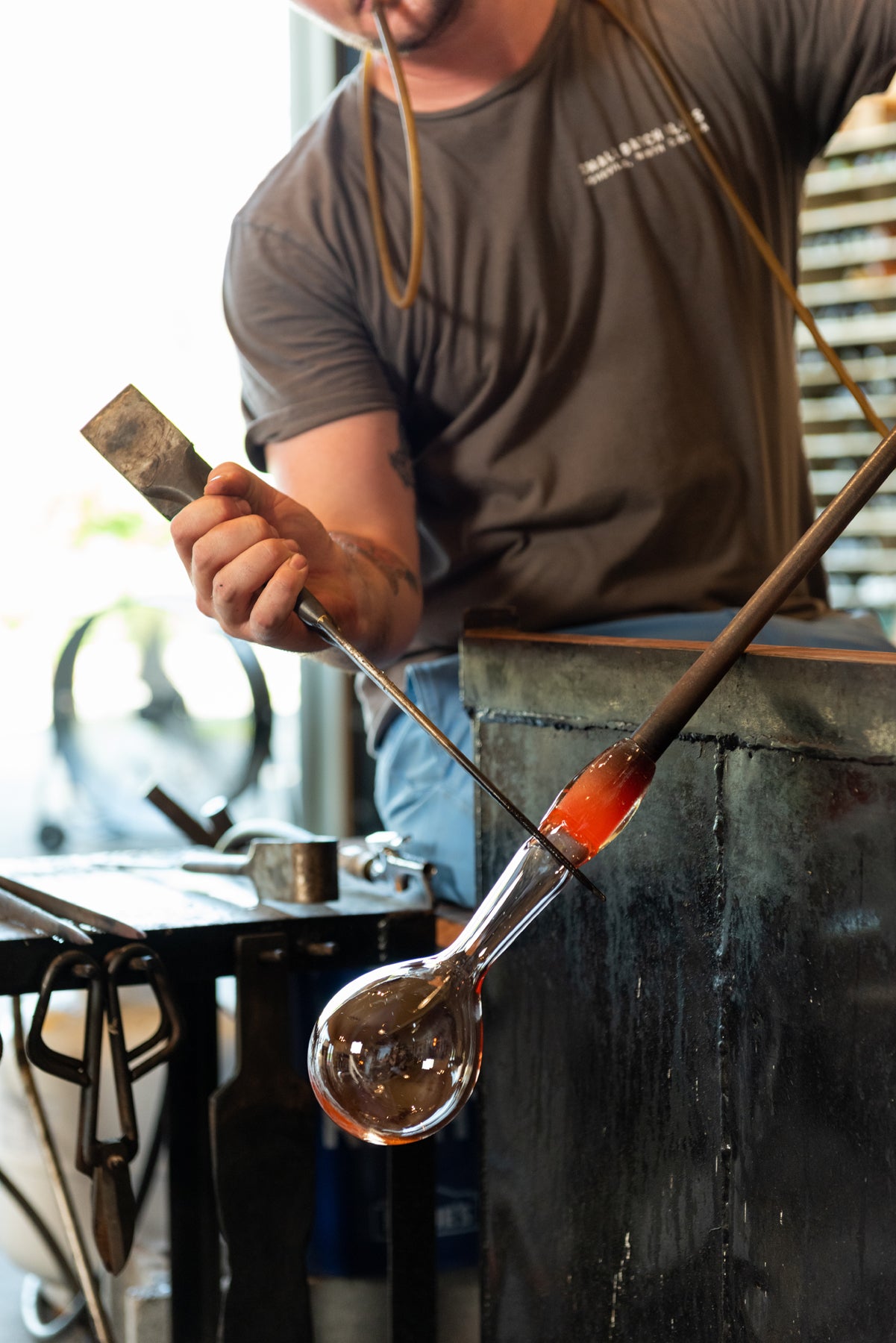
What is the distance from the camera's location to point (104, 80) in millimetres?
2436

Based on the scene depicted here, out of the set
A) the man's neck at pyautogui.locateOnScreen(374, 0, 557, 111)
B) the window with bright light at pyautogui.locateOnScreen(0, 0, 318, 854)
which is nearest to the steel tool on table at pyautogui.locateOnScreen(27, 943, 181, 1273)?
the man's neck at pyautogui.locateOnScreen(374, 0, 557, 111)

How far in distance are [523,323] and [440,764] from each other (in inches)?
16.4

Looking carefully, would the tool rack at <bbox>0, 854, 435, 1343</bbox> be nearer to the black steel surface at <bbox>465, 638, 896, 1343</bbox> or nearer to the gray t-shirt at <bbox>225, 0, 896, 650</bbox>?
the black steel surface at <bbox>465, 638, 896, 1343</bbox>

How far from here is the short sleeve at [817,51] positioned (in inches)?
43.0

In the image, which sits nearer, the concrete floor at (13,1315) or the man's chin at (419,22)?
the man's chin at (419,22)

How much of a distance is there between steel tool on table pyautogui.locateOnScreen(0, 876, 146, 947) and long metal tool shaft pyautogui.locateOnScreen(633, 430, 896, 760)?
1.51 feet

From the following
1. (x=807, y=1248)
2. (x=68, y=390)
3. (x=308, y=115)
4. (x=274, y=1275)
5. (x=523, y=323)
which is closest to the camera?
(x=807, y=1248)

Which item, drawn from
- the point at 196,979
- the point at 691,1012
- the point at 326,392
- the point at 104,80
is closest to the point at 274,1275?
the point at 196,979

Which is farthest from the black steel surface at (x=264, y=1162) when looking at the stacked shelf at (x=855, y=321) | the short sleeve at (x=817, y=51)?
the stacked shelf at (x=855, y=321)

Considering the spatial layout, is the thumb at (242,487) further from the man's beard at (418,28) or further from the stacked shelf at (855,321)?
the stacked shelf at (855,321)

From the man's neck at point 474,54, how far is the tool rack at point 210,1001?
2.43 ft

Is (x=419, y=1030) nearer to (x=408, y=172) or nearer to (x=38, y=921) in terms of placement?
(x=38, y=921)

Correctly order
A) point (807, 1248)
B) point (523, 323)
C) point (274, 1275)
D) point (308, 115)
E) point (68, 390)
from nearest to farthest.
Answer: point (807, 1248) < point (274, 1275) < point (523, 323) < point (308, 115) < point (68, 390)

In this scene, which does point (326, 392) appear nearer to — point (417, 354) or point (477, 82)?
point (417, 354)
